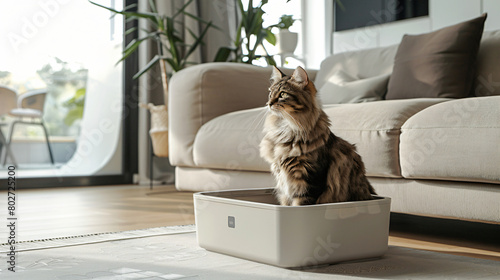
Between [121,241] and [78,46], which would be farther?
[78,46]

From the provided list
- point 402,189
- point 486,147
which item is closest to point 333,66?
point 402,189

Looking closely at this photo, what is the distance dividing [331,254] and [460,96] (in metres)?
1.27

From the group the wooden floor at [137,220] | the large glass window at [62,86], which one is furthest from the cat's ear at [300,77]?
the large glass window at [62,86]

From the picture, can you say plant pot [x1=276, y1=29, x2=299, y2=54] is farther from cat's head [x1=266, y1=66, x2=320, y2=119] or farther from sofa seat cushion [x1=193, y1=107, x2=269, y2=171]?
cat's head [x1=266, y1=66, x2=320, y2=119]

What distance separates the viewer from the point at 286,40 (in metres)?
3.84

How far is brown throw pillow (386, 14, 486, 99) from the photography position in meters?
2.35

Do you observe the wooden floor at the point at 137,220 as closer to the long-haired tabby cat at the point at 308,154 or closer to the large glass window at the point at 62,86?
the long-haired tabby cat at the point at 308,154

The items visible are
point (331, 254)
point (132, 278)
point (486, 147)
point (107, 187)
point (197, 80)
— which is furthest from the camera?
point (107, 187)

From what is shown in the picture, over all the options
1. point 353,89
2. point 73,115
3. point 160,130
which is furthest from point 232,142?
point 73,115

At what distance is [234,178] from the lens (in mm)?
2465

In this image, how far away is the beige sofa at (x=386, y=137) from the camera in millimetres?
1591

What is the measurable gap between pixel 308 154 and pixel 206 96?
4.37 ft

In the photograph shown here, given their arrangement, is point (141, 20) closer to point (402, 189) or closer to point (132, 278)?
point (402, 189)

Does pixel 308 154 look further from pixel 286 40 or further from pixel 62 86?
pixel 62 86
